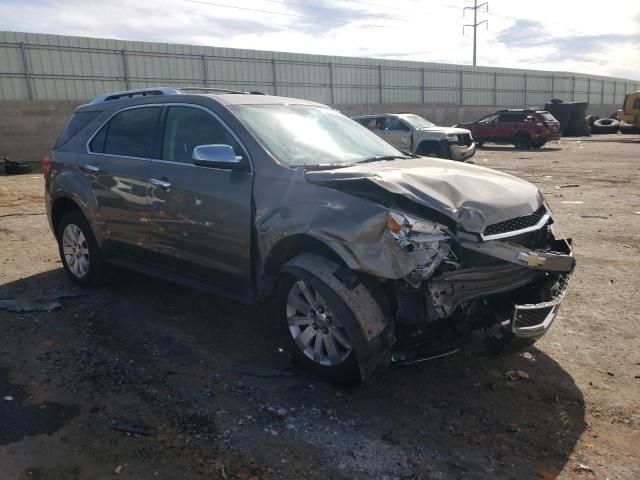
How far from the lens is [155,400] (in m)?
3.32

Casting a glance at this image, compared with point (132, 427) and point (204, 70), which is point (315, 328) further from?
point (204, 70)

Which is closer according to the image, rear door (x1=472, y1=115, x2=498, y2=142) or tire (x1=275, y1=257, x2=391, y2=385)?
tire (x1=275, y1=257, x2=391, y2=385)

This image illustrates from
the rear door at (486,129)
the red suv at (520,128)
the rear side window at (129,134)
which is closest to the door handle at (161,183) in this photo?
the rear side window at (129,134)

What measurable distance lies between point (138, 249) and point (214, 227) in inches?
44.3

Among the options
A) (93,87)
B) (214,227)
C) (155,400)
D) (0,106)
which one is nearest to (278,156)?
(214,227)

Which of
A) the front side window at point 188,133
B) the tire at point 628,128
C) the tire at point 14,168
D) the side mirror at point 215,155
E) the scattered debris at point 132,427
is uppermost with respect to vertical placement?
the front side window at point 188,133

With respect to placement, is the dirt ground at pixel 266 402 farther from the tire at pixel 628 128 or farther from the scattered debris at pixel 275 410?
the tire at pixel 628 128

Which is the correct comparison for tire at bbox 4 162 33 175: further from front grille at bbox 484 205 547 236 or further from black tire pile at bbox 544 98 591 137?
black tire pile at bbox 544 98 591 137

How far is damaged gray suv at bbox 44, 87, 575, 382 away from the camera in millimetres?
3105

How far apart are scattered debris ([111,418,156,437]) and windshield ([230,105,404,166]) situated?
1.86 m

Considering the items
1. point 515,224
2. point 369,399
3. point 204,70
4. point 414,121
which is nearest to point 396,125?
point 414,121

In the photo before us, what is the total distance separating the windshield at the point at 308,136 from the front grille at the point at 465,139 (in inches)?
478

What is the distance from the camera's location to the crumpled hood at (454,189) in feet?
10.4

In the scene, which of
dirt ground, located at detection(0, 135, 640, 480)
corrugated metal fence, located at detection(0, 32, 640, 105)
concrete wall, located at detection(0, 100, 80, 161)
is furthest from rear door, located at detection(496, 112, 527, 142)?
dirt ground, located at detection(0, 135, 640, 480)
